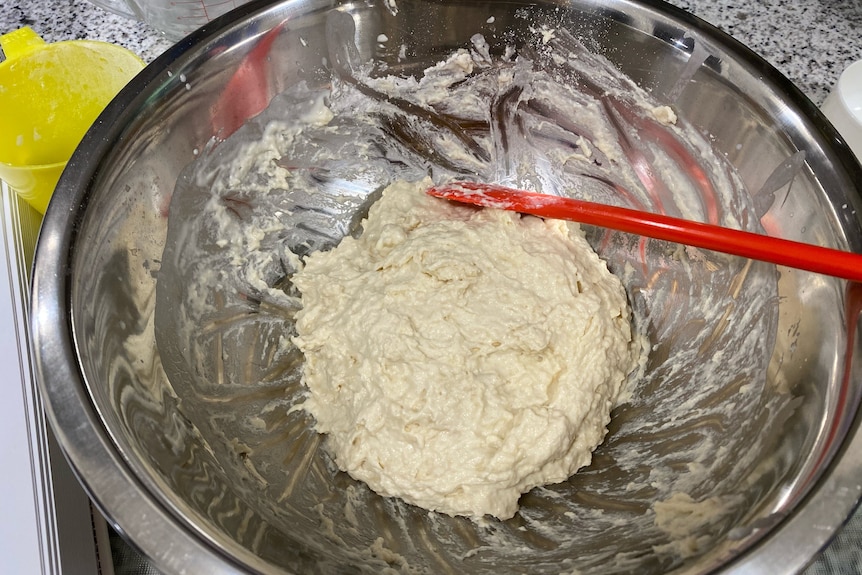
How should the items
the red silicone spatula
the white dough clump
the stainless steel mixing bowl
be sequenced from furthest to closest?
the white dough clump, the red silicone spatula, the stainless steel mixing bowl

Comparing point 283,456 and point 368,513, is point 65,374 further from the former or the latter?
point 368,513

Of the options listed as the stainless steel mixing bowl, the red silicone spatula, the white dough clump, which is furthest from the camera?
the white dough clump

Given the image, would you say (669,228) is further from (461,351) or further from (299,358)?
(299,358)

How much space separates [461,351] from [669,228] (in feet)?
1.39

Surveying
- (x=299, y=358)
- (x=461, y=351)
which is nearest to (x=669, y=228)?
(x=461, y=351)

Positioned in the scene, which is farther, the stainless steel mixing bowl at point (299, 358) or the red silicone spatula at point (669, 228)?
the red silicone spatula at point (669, 228)

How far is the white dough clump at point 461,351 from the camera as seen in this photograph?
1.06 m

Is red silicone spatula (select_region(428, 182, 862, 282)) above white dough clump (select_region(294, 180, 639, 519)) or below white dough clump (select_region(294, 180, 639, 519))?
above

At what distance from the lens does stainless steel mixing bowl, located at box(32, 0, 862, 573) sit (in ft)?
2.57

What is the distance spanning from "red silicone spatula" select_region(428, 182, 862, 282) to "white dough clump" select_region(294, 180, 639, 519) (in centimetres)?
5

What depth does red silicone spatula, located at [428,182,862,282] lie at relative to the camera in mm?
888

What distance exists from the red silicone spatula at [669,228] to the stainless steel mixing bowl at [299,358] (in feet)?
0.24

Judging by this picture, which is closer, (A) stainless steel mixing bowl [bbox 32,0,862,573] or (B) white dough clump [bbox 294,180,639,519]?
(A) stainless steel mixing bowl [bbox 32,0,862,573]

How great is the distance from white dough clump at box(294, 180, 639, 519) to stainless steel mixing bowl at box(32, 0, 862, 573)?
0.07 meters
